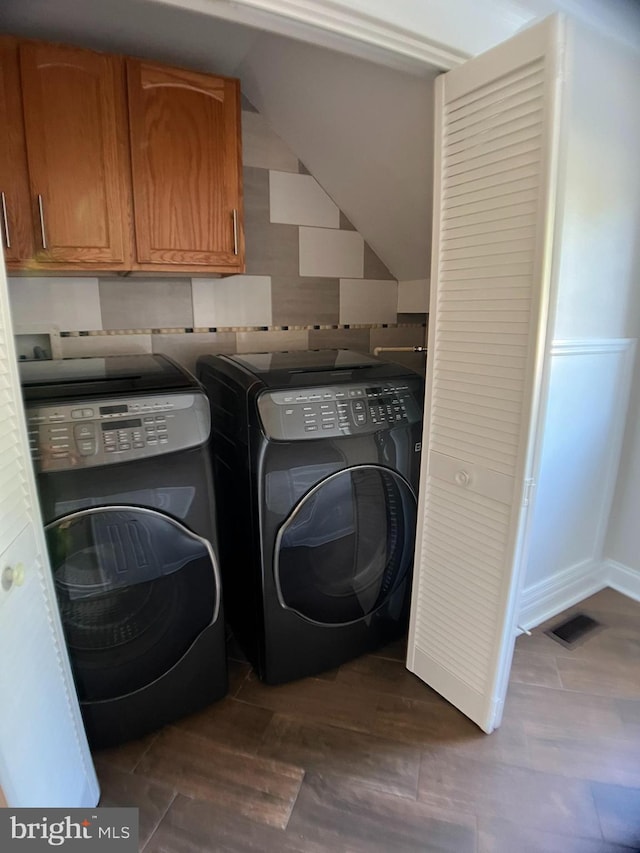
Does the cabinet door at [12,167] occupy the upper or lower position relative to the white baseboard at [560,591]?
upper

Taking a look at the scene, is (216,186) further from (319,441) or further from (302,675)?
(302,675)

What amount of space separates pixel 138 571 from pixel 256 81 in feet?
5.81

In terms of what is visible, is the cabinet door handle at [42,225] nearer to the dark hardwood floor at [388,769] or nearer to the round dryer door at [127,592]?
the round dryer door at [127,592]

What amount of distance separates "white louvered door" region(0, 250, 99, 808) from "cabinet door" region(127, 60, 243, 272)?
762mm

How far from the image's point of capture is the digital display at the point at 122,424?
1.18 metres

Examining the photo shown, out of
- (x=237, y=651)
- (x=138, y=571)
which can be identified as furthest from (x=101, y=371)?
(x=237, y=651)

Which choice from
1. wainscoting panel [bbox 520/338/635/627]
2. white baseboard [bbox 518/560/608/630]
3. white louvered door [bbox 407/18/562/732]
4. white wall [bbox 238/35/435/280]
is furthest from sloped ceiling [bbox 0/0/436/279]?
white baseboard [bbox 518/560/608/630]

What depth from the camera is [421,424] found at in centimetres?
160

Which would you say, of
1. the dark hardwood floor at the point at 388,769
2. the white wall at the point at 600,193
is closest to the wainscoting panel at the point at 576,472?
the white wall at the point at 600,193

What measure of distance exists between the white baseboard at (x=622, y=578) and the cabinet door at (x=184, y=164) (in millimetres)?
2154

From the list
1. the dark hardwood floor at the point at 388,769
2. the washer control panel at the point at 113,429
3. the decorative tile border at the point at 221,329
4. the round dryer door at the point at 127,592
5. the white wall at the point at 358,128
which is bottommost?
the dark hardwood floor at the point at 388,769

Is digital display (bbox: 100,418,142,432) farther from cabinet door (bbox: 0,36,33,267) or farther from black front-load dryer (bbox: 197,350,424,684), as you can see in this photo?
cabinet door (bbox: 0,36,33,267)

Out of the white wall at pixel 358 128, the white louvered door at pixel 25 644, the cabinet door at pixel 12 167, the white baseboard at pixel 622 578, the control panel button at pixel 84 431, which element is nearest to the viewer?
the white louvered door at pixel 25 644

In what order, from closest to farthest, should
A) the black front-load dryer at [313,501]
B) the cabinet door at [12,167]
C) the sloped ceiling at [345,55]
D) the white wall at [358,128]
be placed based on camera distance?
1. the sloped ceiling at [345,55]
2. the cabinet door at [12,167]
3. the black front-load dryer at [313,501]
4. the white wall at [358,128]
